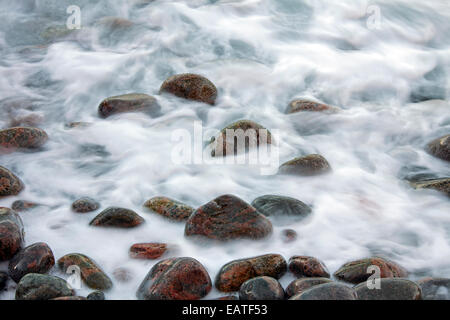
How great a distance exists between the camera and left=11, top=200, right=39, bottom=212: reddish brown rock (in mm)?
3367

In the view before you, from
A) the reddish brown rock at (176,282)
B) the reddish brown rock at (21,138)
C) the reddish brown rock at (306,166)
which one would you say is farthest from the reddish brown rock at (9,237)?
the reddish brown rock at (306,166)

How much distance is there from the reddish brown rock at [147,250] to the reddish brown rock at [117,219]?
0.68 ft

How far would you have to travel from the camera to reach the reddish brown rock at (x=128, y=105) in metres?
4.82

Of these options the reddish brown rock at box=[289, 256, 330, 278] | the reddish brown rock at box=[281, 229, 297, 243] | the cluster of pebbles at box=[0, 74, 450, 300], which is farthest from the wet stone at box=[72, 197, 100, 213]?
the reddish brown rock at box=[289, 256, 330, 278]

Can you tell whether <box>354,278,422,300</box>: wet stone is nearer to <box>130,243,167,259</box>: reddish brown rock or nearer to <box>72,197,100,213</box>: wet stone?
<box>130,243,167,259</box>: reddish brown rock

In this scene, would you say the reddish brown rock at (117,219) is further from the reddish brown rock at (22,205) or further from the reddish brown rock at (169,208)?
the reddish brown rock at (22,205)

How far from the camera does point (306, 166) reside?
385 cm

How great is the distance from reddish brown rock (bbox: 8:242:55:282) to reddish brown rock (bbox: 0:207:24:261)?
0.05 metres

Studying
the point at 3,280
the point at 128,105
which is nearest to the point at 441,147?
the point at 128,105

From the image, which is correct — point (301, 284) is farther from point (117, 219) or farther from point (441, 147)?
point (441, 147)
